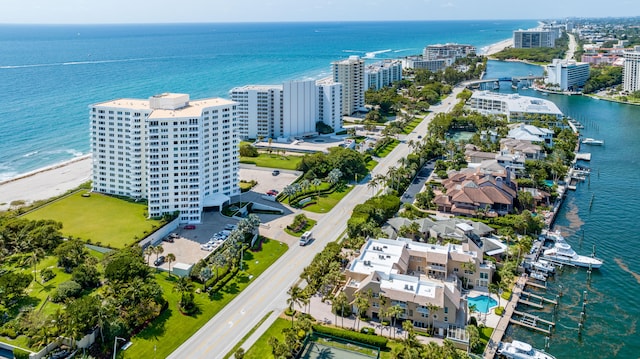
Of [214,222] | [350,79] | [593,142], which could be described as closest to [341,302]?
[214,222]

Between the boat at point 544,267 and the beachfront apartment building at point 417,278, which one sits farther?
the boat at point 544,267

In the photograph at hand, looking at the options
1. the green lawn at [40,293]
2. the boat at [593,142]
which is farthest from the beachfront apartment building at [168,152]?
the boat at [593,142]

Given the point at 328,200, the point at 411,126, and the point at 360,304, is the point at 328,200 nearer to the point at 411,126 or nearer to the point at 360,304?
the point at 360,304

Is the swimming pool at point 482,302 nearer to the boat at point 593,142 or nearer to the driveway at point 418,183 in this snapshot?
the driveway at point 418,183

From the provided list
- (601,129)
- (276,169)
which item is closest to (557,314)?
(276,169)

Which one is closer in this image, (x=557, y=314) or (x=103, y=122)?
(x=557, y=314)

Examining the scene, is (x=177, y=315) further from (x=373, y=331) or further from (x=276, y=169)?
(x=276, y=169)
